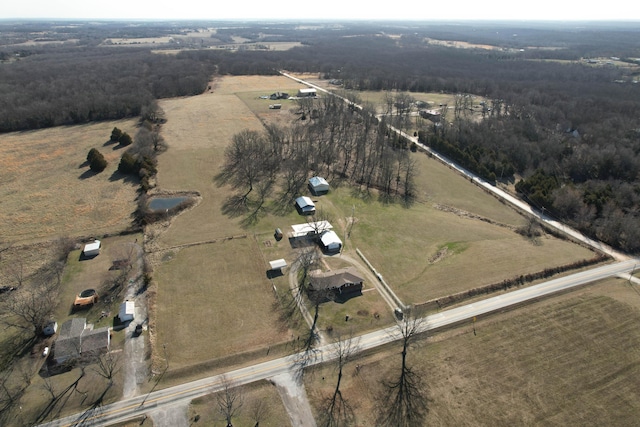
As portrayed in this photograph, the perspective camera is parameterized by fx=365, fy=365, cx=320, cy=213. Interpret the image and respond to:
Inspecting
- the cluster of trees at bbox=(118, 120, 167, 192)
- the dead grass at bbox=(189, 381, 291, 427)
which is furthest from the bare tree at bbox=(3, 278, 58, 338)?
the cluster of trees at bbox=(118, 120, 167, 192)

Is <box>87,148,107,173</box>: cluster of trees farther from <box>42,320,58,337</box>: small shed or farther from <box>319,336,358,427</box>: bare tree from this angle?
<box>319,336,358,427</box>: bare tree

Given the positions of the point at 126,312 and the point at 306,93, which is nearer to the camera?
the point at 126,312

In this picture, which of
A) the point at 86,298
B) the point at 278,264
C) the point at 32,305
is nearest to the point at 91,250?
the point at 86,298

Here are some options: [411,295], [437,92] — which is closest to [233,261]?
[411,295]

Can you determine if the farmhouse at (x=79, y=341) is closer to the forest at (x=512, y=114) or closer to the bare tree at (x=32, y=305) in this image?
A: the bare tree at (x=32, y=305)

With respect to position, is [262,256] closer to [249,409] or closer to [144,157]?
[249,409]

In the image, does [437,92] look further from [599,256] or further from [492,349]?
[492,349]

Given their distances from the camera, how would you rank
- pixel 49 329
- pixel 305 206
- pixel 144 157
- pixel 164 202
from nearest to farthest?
pixel 49 329, pixel 305 206, pixel 164 202, pixel 144 157
